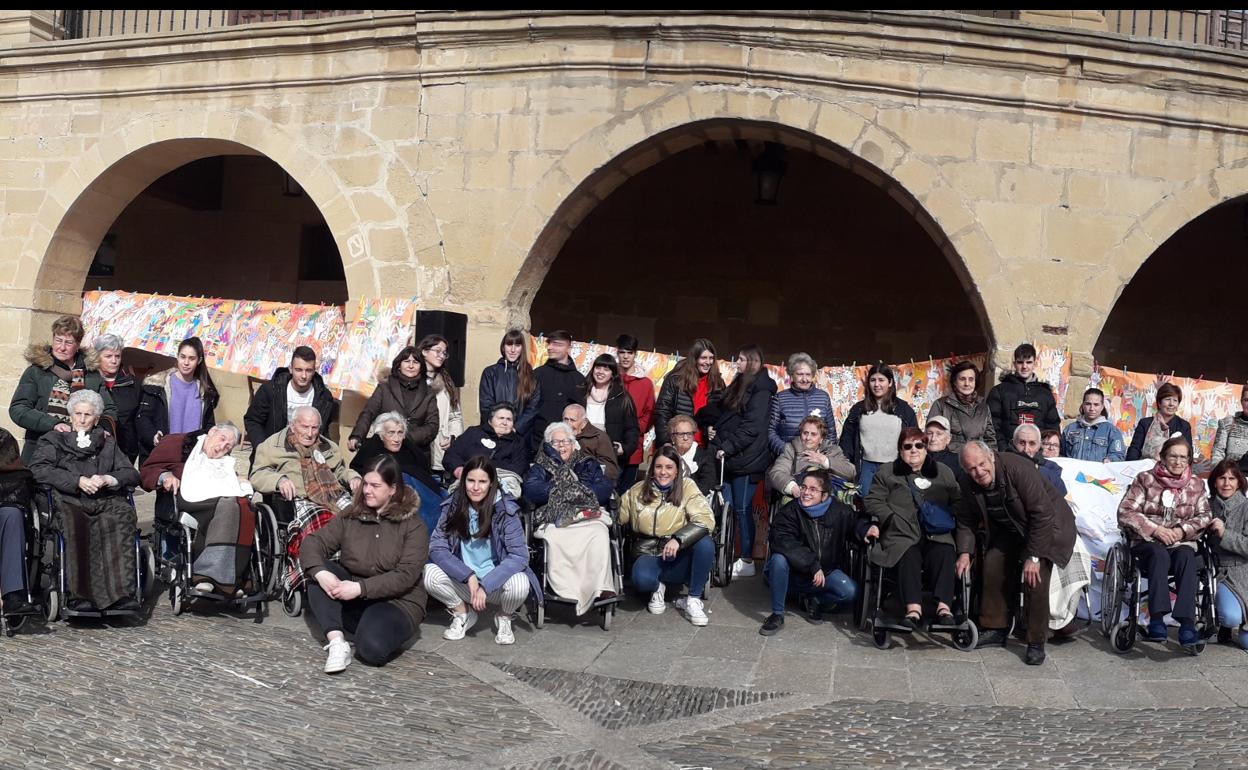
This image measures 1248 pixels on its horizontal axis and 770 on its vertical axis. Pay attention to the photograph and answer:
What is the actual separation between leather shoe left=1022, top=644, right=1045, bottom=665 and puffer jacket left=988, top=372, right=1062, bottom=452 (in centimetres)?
172

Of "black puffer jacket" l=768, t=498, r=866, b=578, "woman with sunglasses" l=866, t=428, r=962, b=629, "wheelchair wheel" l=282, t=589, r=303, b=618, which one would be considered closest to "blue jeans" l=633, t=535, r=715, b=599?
"black puffer jacket" l=768, t=498, r=866, b=578

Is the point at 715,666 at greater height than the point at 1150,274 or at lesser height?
lesser

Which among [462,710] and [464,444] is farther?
[464,444]

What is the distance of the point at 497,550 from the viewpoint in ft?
18.8

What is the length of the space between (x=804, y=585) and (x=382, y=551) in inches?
92.8

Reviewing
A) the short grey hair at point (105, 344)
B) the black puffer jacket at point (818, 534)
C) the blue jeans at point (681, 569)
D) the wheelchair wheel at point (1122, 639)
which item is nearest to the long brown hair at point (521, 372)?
the blue jeans at point (681, 569)

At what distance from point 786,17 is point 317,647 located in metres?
5.26

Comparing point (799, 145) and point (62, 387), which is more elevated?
point (799, 145)

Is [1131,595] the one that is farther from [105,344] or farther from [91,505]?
[105,344]

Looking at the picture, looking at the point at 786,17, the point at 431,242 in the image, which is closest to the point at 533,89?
the point at 431,242

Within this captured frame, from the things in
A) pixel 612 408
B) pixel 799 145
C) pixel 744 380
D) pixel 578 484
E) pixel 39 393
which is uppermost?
pixel 799 145

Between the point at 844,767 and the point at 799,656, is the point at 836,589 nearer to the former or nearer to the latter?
the point at 799,656

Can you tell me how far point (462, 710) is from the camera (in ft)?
14.9

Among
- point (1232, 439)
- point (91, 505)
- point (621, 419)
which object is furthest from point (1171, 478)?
point (91, 505)
